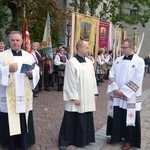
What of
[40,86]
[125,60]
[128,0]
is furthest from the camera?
[128,0]

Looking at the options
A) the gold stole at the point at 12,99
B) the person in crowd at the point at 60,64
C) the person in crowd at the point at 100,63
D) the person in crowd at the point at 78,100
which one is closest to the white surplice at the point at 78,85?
the person in crowd at the point at 78,100

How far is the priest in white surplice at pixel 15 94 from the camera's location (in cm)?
561

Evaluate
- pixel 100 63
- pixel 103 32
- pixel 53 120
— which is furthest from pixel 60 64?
pixel 53 120

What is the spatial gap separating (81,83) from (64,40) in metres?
19.9

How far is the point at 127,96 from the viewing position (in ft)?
20.2

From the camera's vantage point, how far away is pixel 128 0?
24.9m

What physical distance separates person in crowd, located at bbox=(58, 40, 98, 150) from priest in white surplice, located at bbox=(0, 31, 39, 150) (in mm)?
624

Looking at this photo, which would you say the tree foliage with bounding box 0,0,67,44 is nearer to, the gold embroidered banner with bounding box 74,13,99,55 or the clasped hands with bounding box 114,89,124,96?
the gold embroidered banner with bounding box 74,13,99,55

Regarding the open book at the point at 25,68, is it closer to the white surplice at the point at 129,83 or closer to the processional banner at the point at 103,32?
Result: the white surplice at the point at 129,83

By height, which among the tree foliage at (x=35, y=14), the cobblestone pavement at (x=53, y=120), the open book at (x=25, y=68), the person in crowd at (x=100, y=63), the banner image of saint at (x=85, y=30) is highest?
the tree foliage at (x=35, y=14)

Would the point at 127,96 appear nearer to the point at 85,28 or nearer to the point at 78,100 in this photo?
the point at 78,100

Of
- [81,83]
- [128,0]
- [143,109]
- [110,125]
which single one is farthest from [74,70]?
[128,0]

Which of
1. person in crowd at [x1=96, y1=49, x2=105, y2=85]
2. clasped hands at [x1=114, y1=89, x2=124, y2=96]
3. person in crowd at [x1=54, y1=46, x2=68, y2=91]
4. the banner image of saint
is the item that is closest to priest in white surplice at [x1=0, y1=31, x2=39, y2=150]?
clasped hands at [x1=114, y1=89, x2=124, y2=96]

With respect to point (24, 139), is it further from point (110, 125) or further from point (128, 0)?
point (128, 0)
